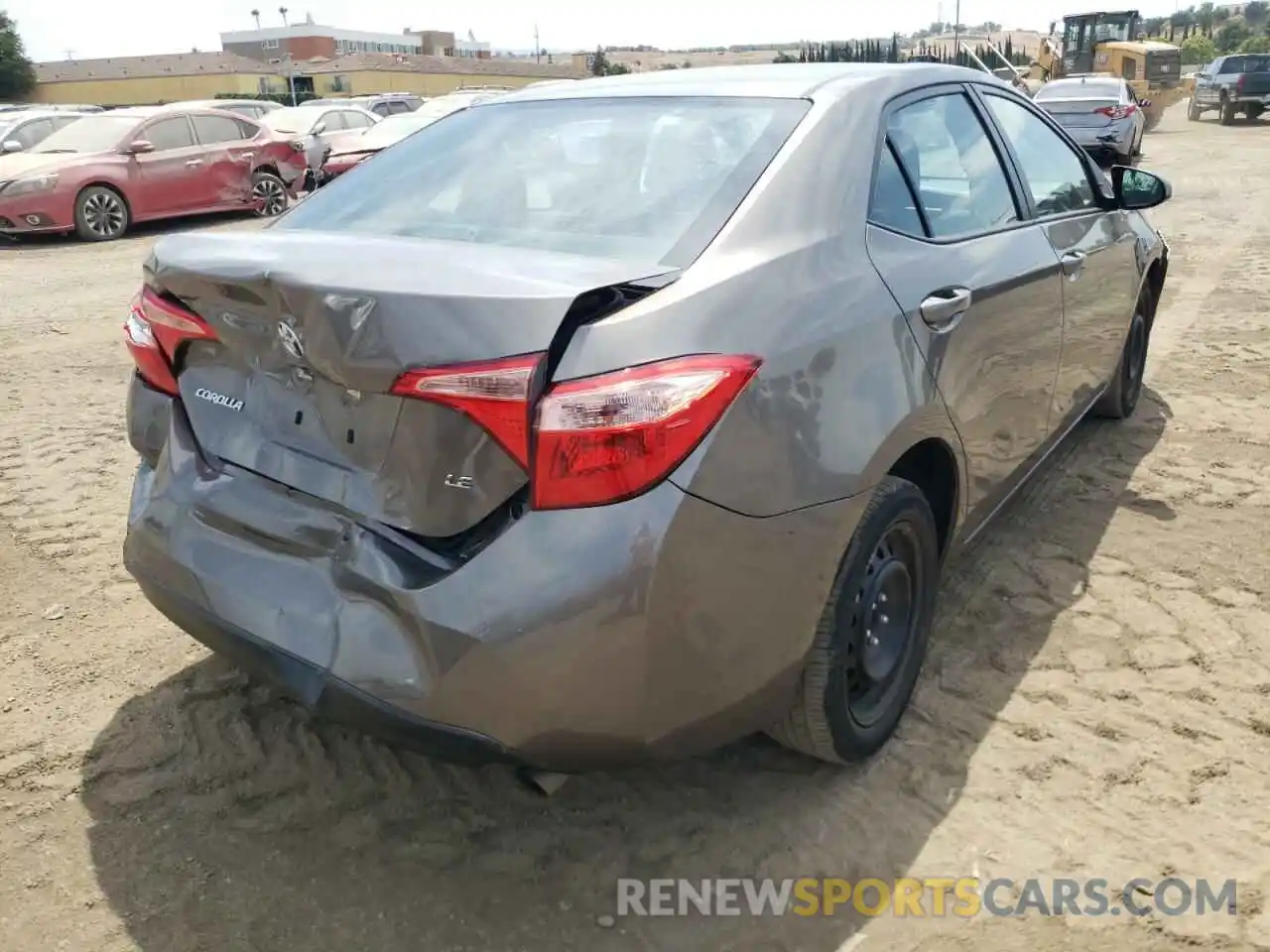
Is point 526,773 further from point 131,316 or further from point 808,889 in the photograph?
point 131,316

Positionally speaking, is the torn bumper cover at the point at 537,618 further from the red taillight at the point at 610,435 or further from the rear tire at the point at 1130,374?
the rear tire at the point at 1130,374

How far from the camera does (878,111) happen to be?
2.70 m

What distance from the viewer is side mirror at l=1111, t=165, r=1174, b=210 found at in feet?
13.9

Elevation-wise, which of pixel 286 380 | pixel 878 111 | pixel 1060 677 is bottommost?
pixel 1060 677

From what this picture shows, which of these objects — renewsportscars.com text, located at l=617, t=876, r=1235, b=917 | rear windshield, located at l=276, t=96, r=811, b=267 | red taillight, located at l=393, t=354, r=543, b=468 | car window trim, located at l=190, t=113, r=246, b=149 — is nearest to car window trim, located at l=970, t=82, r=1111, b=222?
rear windshield, located at l=276, t=96, r=811, b=267

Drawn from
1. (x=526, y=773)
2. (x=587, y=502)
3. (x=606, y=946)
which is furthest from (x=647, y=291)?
(x=606, y=946)

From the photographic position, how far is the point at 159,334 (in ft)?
8.05

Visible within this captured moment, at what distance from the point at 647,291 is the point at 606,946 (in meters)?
1.31

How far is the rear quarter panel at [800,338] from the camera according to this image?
1.93 m

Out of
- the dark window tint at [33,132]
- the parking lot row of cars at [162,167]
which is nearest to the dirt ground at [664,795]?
the parking lot row of cars at [162,167]

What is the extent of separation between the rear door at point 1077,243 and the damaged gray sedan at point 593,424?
0.72 m

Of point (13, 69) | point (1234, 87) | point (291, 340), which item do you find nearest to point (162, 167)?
point (291, 340)

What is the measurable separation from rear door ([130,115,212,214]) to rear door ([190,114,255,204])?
0.09m

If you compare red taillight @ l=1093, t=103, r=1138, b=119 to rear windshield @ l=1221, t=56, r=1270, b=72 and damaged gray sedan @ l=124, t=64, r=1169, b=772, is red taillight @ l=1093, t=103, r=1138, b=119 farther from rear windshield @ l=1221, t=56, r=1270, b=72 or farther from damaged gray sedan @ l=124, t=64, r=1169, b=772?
damaged gray sedan @ l=124, t=64, r=1169, b=772
